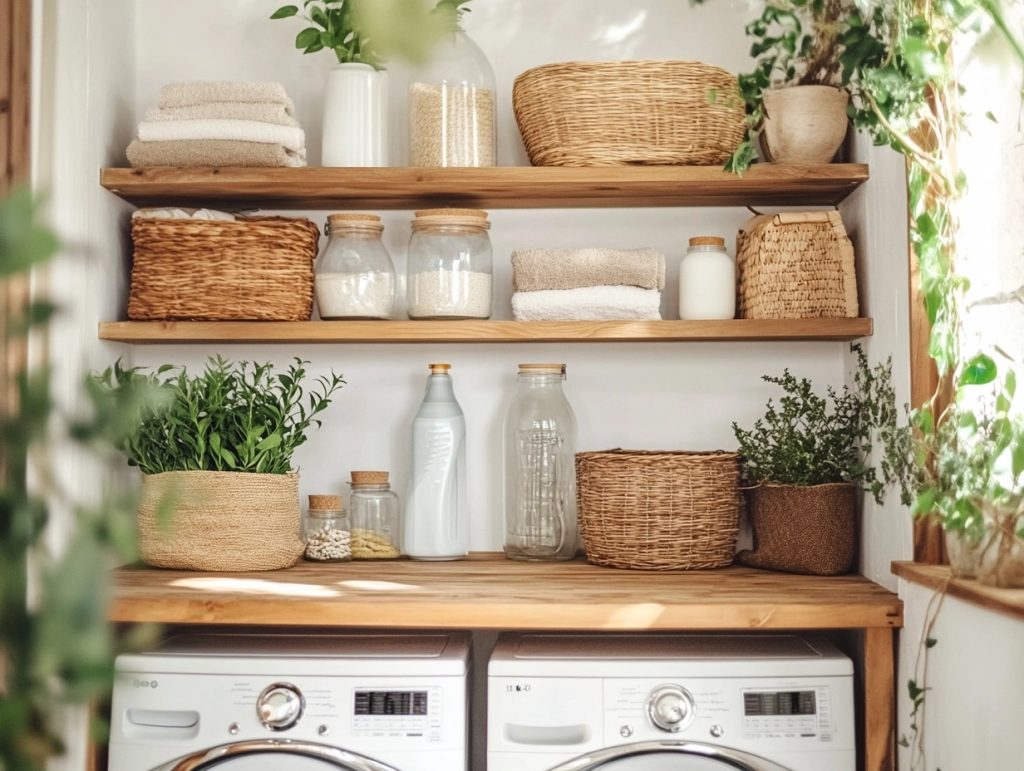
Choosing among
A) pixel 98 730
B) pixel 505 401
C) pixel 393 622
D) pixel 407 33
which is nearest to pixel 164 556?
pixel 393 622

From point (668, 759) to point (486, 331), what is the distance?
2.88 feet

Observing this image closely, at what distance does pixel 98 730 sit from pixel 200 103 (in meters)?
2.05

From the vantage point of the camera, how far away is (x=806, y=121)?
6.98 ft

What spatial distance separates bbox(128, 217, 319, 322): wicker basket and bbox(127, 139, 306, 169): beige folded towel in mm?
115

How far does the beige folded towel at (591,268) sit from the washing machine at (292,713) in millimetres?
773

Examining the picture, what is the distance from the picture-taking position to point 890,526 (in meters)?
1.95

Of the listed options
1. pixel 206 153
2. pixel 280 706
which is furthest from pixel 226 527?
pixel 206 153

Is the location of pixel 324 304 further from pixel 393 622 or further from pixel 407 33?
pixel 407 33

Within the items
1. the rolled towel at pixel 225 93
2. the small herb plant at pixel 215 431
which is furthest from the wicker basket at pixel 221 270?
the rolled towel at pixel 225 93

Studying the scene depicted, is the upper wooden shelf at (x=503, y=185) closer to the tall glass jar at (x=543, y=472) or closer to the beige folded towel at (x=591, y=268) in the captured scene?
the beige folded towel at (x=591, y=268)

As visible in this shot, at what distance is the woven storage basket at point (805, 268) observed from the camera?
2146 mm

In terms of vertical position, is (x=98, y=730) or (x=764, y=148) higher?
(x=764, y=148)

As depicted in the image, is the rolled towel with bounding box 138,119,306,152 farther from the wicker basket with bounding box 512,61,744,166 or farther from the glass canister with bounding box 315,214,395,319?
the wicker basket with bounding box 512,61,744,166

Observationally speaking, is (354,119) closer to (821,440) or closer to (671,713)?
(821,440)
